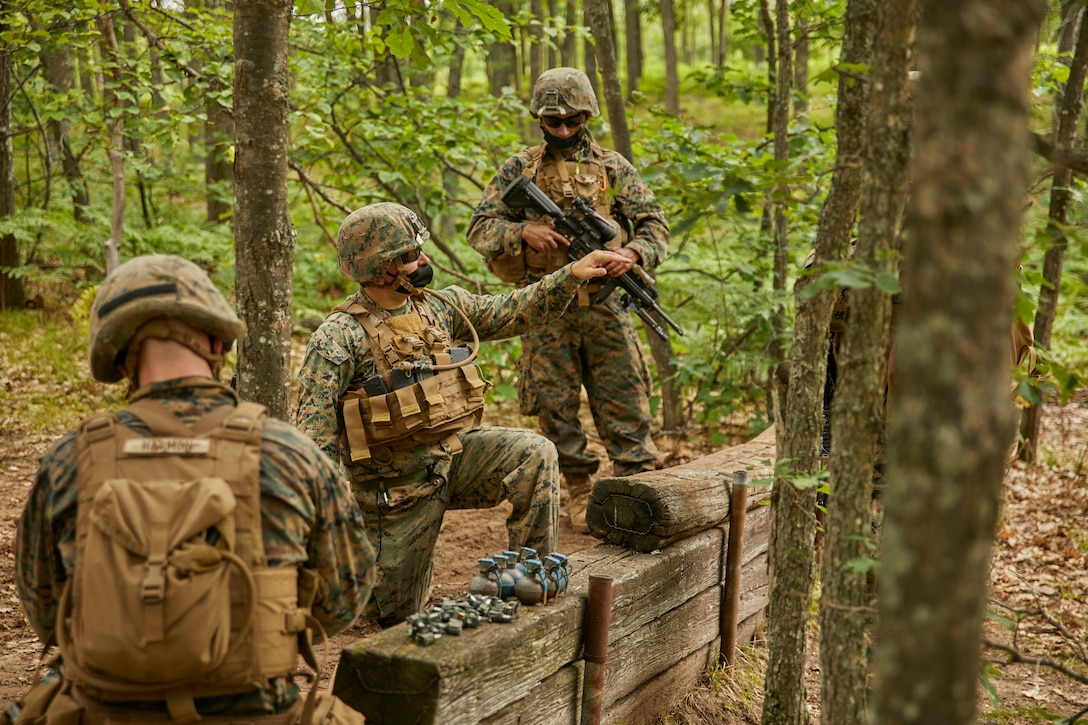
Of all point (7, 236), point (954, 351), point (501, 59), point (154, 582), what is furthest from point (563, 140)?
point (501, 59)

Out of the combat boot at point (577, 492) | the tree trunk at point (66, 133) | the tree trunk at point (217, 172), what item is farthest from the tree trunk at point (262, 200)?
the tree trunk at point (66, 133)

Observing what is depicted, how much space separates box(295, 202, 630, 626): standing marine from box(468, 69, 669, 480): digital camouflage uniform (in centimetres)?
139

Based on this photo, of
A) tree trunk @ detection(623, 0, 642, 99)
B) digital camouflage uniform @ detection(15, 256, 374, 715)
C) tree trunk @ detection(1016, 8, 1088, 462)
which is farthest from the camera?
tree trunk @ detection(623, 0, 642, 99)

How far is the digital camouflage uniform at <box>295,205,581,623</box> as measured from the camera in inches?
161

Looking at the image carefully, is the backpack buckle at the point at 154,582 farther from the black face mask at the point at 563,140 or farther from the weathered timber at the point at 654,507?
the black face mask at the point at 563,140

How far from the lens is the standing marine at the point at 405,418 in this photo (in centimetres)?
411

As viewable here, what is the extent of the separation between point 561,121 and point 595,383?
172 cm

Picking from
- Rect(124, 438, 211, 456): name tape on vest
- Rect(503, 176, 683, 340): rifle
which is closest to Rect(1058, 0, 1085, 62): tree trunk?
Rect(503, 176, 683, 340): rifle

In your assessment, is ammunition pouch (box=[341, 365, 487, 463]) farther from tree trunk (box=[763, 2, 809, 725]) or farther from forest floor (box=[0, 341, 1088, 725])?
tree trunk (box=[763, 2, 809, 725])

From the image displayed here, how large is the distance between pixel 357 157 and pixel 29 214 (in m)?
4.95

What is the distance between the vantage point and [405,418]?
4117 millimetres

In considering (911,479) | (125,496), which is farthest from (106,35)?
(911,479)

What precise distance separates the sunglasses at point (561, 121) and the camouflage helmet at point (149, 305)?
3.64 meters

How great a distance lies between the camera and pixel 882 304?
9.25 feet
